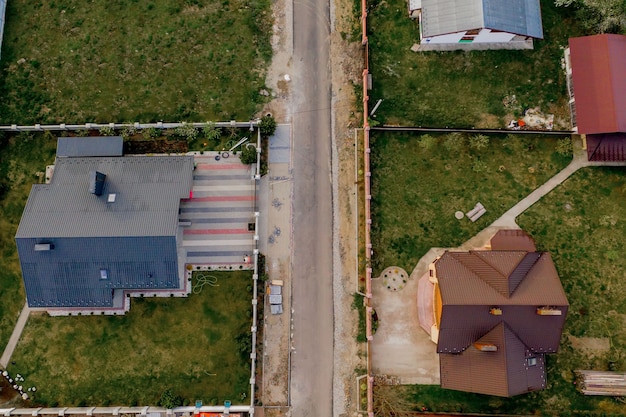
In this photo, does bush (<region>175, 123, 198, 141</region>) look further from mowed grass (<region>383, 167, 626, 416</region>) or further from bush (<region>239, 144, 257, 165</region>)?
mowed grass (<region>383, 167, 626, 416</region>)

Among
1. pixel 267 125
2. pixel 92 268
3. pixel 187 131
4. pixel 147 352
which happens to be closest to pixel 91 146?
pixel 187 131

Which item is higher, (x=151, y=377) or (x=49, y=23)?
(x=49, y=23)

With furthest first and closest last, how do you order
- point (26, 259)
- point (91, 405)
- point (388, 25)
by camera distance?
point (388, 25), point (91, 405), point (26, 259)

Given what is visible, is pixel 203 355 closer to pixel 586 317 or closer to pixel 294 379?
pixel 294 379

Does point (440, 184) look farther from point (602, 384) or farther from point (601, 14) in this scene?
point (602, 384)

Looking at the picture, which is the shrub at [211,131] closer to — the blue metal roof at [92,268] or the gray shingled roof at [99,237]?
the gray shingled roof at [99,237]

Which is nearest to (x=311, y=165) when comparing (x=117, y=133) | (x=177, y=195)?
(x=177, y=195)
